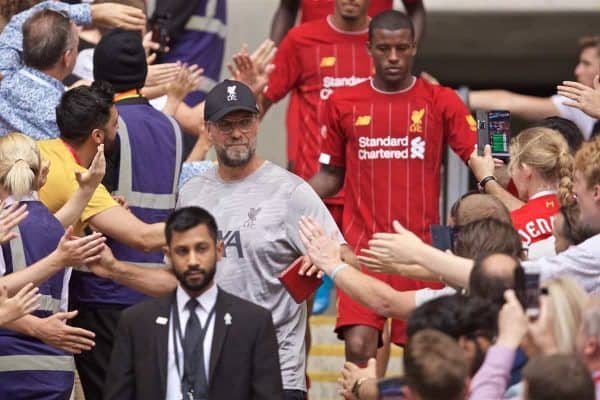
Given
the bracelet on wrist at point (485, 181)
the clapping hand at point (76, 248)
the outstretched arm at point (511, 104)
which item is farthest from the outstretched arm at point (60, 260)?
the outstretched arm at point (511, 104)

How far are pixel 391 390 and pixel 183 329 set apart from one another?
44.5 inches

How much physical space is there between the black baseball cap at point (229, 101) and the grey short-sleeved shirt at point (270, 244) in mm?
400

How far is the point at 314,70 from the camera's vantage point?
1269 cm

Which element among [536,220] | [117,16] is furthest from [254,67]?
[536,220]

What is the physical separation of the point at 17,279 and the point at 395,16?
10.8 ft

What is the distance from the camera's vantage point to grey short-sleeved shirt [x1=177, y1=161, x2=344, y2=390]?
32.4 ft

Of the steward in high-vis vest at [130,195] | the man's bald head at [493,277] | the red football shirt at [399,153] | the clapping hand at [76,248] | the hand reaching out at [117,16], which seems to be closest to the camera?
the man's bald head at [493,277]

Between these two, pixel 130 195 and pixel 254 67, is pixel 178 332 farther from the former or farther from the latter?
pixel 254 67

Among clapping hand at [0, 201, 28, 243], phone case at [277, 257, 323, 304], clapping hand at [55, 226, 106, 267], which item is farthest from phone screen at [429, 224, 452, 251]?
clapping hand at [0, 201, 28, 243]

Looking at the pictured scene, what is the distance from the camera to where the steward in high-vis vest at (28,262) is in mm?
9547

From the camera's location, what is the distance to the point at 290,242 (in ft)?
32.6

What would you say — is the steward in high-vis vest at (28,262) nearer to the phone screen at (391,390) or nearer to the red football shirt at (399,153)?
the phone screen at (391,390)

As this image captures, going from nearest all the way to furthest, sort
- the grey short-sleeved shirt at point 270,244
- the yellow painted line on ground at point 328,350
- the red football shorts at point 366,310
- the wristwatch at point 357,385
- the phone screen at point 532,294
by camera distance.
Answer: the phone screen at point 532,294 → the wristwatch at point 357,385 → the grey short-sleeved shirt at point 270,244 → the red football shorts at point 366,310 → the yellow painted line on ground at point 328,350

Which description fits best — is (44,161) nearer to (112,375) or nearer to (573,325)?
(112,375)
